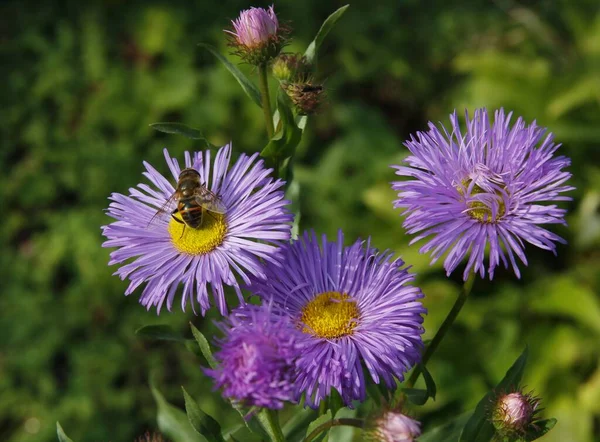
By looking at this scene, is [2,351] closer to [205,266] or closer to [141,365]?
[141,365]

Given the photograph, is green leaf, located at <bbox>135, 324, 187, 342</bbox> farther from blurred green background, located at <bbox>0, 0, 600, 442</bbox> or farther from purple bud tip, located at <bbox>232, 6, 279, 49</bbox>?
blurred green background, located at <bbox>0, 0, 600, 442</bbox>

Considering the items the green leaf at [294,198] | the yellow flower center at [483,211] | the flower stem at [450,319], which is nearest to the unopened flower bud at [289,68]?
the green leaf at [294,198]

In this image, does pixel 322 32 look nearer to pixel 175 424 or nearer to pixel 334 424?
pixel 334 424

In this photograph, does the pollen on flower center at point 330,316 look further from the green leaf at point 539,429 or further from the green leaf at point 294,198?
the green leaf at point 539,429

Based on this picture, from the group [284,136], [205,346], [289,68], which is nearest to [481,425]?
[205,346]

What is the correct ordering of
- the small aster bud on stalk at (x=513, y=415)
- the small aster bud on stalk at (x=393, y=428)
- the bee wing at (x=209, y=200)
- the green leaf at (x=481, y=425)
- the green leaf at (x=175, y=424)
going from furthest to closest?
the green leaf at (x=175, y=424), the bee wing at (x=209, y=200), the green leaf at (x=481, y=425), the small aster bud on stalk at (x=513, y=415), the small aster bud on stalk at (x=393, y=428)

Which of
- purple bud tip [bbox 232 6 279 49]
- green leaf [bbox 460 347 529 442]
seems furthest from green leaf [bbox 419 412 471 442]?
purple bud tip [bbox 232 6 279 49]
